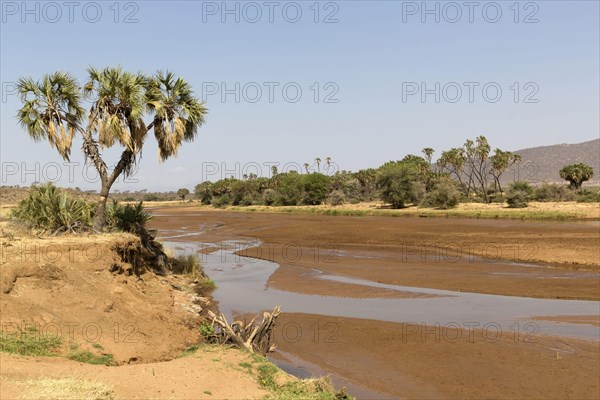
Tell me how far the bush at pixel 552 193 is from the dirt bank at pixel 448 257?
132ft

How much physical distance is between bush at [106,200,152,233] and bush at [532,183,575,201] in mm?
82099

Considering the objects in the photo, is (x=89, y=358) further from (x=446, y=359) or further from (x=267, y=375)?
(x=446, y=359)

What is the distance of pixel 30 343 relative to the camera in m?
9.52

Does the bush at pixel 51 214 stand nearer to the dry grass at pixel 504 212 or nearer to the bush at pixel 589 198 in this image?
the dry grass at pixel 504 212

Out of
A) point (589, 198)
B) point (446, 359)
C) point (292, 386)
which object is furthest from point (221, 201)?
point (292, 386)

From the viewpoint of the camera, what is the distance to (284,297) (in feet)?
69.8

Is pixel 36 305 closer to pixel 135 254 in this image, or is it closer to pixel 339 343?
pixel 135 254

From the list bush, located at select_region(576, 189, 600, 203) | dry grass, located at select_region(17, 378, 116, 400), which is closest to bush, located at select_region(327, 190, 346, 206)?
bush, located at select_region(576, 189, 600, 203)

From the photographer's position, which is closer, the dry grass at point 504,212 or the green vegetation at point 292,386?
the green vegetation at point 292,386

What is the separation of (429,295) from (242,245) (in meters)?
24.5

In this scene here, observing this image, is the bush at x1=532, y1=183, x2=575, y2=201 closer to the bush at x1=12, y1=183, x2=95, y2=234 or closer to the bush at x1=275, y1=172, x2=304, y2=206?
the bush at x1=275, y1=172, x2=304, y2=206

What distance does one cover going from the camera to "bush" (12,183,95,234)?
16266mm

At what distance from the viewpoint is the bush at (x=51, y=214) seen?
53.4 feet

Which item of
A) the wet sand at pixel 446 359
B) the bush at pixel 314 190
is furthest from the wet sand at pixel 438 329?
the bush at pixel 314 190
